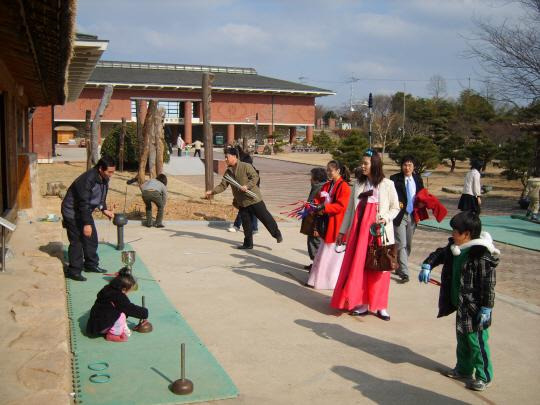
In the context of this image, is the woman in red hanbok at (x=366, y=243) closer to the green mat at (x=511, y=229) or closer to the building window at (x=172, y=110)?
the green mat at (x=511, y=229)

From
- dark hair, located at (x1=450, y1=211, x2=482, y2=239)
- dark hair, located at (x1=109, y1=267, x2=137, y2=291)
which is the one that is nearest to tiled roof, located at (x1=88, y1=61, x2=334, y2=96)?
dark hair, located at (x1=109, y1=267, x2=137, y2=291)

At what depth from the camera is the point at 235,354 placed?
5324mm

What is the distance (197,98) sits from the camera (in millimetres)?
53188

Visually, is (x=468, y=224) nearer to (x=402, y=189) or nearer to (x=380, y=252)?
(x=380, y=252)

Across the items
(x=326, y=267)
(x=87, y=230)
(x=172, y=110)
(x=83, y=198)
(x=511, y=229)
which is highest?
(x=172, y=110)

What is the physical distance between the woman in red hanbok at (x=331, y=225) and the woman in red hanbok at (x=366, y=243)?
759mm

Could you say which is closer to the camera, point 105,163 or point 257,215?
point 105,163

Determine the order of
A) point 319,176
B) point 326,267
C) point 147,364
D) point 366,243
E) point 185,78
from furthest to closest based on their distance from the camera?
point 185,78 → point 319,176 → point 326,267 → point 366,243 → point 147,364

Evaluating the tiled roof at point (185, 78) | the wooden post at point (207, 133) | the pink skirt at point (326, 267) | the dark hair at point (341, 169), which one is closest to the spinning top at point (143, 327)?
the pink skirt at point (326, 267)

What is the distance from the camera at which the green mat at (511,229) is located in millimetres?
12031

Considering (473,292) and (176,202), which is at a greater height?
(473,292)

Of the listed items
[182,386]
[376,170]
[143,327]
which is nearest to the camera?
[182,386]

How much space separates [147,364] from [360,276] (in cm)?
257

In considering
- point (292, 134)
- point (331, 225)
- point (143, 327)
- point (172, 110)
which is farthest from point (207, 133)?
point (292, 134)
